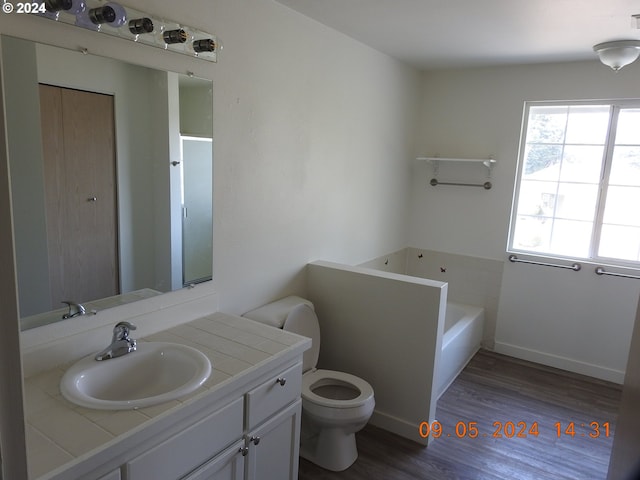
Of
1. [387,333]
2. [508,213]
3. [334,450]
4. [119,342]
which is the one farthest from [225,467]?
[508,213]

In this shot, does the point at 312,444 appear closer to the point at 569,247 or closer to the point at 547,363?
the point at 547,363

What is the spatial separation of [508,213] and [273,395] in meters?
2.83

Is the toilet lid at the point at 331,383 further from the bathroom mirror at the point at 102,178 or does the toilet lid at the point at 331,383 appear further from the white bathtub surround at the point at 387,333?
the bathroom mirror at the point at 102,178

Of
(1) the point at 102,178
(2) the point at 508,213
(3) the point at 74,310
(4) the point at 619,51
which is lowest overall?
(3) the point at 74,310

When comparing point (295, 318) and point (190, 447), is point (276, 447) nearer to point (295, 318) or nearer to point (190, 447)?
point (190, 447)

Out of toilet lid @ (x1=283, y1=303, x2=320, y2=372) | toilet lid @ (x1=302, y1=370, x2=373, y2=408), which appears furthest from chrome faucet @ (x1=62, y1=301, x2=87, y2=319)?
toilet lid @ (x1=302, y1=370, x2=373, y2=408)

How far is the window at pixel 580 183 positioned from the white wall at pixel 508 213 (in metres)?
0.16

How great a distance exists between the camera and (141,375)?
173cm

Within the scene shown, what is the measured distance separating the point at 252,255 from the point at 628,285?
9.46 feet

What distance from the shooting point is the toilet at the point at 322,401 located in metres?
2.32

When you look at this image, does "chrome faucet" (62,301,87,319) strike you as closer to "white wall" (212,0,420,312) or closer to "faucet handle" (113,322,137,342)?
"faucet handle" (113,322,137,342)

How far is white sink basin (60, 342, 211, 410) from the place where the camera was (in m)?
1.50

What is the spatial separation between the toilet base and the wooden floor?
3 cm

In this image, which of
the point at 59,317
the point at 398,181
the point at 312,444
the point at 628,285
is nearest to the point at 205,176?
the point at 59,317
